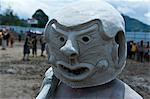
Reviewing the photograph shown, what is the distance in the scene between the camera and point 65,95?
264cm

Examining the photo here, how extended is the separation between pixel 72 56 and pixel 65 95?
1.28 ft

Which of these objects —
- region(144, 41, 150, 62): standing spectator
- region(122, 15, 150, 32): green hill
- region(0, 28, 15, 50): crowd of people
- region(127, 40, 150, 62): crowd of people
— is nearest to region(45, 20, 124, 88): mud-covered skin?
region(122, 15, 150, 32): green hill

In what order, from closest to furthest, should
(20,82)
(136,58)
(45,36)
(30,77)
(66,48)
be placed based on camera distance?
1. (66,48)
2. (45,36)
3. (20,82)
4. (30,77)
5. (136,58)

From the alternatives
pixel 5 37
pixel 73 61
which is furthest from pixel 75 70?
pixel 5 37

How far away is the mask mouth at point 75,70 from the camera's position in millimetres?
2414

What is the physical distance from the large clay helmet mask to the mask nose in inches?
0.6

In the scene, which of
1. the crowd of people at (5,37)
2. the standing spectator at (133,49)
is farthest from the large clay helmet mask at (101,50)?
the crowd of people at (5,37)

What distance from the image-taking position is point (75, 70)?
2.46 m

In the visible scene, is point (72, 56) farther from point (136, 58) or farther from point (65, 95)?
point (136, 58)

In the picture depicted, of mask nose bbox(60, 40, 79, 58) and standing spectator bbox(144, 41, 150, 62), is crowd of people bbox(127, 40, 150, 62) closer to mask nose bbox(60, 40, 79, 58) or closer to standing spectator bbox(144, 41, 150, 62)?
standing spectator bbox(144, 41, 150, 62)

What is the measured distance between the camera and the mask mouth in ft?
7.92

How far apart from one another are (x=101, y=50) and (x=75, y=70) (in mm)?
207

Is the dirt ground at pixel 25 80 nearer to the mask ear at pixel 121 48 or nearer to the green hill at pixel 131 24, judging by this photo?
the green hill at pixel 131 24

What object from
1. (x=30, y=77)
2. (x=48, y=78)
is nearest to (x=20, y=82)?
(x=30, y=77)
